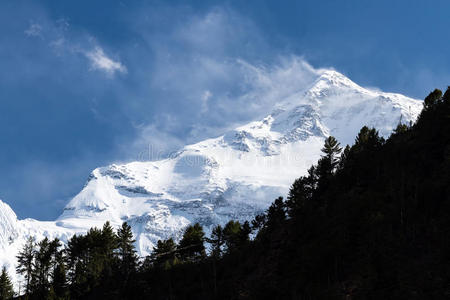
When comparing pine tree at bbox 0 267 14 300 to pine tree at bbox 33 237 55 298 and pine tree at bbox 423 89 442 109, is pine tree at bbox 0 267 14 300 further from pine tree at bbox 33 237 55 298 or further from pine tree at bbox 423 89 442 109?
pine tree at bbox 423 89 442 109

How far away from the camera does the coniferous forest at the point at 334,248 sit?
38.7 metres

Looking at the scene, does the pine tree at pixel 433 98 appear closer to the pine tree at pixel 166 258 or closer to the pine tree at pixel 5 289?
the pine tree at pixel 166 258

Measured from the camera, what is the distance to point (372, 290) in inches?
1463

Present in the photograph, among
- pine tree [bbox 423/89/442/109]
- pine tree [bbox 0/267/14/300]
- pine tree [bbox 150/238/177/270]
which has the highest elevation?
pine tree [bbox 423/89/442/109]

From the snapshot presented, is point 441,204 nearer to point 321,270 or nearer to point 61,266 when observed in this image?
point 321,270

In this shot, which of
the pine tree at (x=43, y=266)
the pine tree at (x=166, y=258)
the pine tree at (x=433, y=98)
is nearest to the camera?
the pine tree at (x=166, y=258)

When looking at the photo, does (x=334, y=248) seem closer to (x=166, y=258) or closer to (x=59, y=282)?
(x=166, y=258)

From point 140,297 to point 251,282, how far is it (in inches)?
472

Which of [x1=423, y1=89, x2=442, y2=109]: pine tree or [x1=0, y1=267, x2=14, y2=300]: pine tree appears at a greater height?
[x1=423, y1=89, x2=442, y2=109]: pine tree

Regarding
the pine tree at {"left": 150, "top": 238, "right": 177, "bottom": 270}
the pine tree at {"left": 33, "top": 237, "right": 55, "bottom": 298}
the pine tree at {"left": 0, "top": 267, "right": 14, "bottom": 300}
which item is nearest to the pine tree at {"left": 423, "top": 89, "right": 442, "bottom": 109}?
the pine tree at {"left": 150, "top": 238, "right": 177, "bottom": 270}

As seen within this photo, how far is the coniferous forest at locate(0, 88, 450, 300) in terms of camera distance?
127 feet

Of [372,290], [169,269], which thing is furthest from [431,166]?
[169,269]

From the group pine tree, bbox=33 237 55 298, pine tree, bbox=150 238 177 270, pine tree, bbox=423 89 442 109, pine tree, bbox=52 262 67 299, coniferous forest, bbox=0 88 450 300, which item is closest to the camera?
coniferous forest, bbox=0 88 450 300

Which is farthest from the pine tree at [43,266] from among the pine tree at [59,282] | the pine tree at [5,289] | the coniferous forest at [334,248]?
the pine tree at [5,289]
